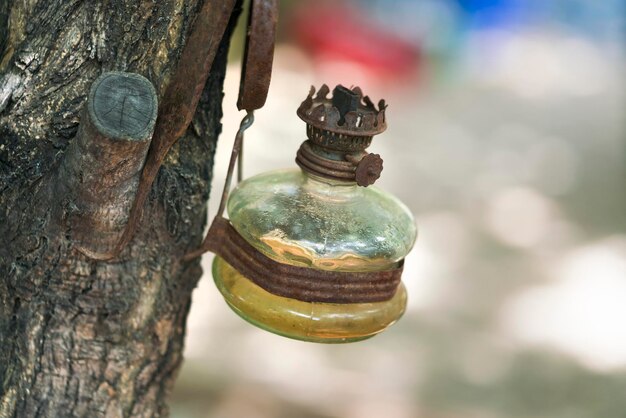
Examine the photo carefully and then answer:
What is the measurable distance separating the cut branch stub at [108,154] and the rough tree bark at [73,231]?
0.5 inches

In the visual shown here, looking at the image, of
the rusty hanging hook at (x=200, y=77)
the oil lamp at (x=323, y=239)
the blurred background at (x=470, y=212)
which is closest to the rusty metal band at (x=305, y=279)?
the oil lamp at (x=323, y=239)

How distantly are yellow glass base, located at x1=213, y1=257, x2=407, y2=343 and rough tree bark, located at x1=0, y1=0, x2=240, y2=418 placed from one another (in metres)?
0.16

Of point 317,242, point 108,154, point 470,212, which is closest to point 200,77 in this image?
point 108,154

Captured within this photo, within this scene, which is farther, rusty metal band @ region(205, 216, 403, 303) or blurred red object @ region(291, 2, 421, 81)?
blurred red object @ region(291, 2, 421, 81)

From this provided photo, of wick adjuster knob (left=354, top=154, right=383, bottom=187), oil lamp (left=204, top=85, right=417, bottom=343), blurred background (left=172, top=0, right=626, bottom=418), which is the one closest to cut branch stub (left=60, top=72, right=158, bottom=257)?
oil lamp (left=204, top=85, right=417, bottom=343)

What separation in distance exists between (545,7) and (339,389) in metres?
5.62

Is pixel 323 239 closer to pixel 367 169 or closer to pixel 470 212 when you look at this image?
pixel 367 169

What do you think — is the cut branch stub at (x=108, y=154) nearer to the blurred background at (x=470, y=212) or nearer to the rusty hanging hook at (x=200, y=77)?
the rusty hanging hook at (x=200, y=77)

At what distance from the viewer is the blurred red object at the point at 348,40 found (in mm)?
5734

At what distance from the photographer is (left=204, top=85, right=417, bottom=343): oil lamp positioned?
1033 mm

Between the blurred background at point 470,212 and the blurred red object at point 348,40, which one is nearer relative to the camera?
the blurred background at point 470,212

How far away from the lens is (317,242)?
1.04 metres

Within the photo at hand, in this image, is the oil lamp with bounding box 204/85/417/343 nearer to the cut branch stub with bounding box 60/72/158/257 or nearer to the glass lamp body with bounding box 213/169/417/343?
the glass lamp body with bounding box 213/169/417/343

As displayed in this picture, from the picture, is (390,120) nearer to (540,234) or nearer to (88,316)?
(540,234)
